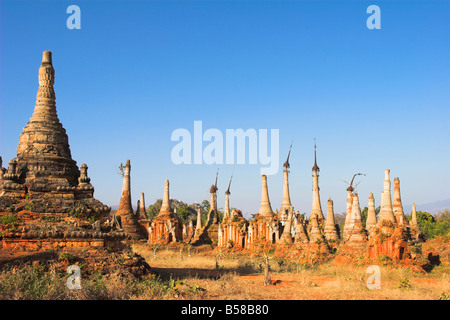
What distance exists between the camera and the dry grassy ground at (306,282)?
16453 mm

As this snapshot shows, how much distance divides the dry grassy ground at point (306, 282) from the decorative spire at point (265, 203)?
33.4 feet

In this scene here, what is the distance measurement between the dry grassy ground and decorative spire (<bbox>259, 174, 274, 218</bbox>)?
10.2 meters

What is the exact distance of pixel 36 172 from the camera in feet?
61.2

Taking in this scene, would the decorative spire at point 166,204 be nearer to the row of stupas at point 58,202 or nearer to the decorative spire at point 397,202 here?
the row of stupas at point 58,202

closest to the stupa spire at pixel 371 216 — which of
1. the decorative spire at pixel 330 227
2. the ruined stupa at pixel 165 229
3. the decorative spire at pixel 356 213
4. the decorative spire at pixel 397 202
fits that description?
the decorative spire at pixel 356 213

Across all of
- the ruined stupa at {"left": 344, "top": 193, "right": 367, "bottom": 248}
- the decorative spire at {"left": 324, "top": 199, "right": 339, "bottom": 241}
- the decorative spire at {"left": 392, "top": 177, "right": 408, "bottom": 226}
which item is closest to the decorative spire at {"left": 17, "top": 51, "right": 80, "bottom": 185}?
the ruined stupa at {"left": 344, "top": 193, "right": 367, "bottom": 248}

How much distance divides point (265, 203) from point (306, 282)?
19.8 m

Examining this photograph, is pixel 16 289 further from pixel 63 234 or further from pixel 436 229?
pixel 436 229

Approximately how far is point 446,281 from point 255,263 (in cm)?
1198

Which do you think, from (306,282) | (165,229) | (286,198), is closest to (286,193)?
(286,198)

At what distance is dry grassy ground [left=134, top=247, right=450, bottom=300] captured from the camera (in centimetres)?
1645

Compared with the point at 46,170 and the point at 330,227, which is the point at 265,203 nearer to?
the point at 330,227

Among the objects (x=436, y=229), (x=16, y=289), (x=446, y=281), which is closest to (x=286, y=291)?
(x=446, y=281)

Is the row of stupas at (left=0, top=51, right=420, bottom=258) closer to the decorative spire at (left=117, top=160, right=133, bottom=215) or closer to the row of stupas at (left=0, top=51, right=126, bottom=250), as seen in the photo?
the row of stupas at (left=0, top=51, right=126, bottom=250)
